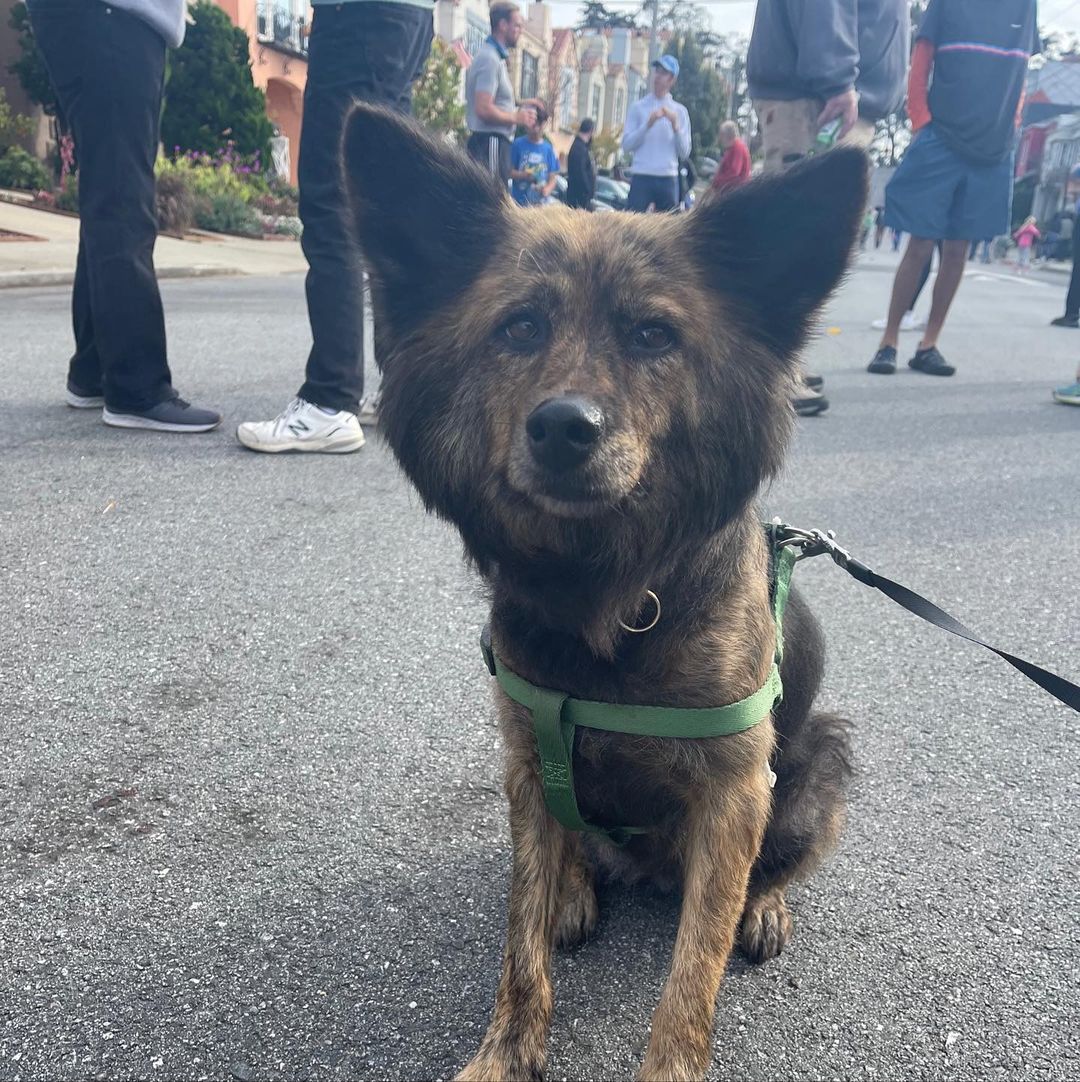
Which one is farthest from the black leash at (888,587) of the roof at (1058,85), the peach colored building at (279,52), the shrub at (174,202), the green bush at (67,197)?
the roof at (1058,85)

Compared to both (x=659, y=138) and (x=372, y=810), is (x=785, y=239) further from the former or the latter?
(x=659, y=138)

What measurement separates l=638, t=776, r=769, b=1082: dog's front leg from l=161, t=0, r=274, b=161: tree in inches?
949

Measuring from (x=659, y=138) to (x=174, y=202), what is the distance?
788 centimetres

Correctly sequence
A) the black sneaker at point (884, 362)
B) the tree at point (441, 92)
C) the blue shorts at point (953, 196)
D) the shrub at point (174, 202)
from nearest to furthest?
the blue shorts at point (953, 196) < the black sneaker at point (884, 362) < the shrub at point (174, 202) < the tree at point (441, 92)

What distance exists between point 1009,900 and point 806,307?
4.58 feet

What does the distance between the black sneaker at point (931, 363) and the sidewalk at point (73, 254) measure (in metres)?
8.02

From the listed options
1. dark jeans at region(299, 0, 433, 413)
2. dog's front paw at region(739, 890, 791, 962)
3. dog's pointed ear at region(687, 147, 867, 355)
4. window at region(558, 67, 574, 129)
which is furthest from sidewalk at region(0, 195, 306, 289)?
window at region(558, 67, 574, 129)

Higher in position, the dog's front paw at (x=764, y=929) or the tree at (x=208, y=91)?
the tree at (x=208, y=91)

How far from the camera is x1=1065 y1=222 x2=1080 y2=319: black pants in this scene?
954 cm

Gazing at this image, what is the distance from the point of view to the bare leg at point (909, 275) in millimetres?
7873

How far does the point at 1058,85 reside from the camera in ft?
243

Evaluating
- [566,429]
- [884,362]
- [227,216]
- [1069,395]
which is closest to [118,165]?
[566,429]

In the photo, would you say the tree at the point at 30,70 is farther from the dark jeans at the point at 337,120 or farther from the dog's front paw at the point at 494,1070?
the dog's front paw at the point at 494,1070

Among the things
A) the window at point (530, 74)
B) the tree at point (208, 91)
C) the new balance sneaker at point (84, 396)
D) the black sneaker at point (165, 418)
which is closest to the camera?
the black sneaker at point (165, 418)
